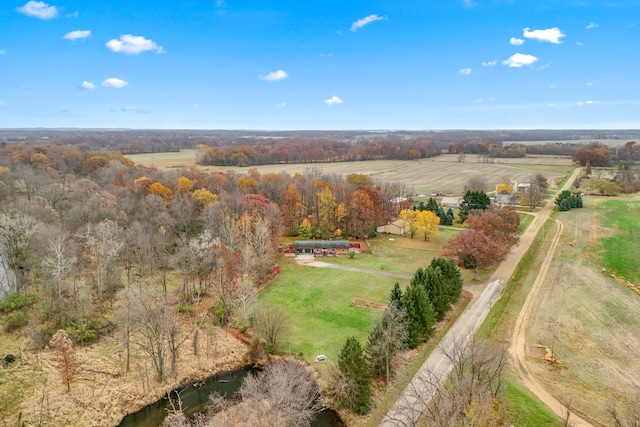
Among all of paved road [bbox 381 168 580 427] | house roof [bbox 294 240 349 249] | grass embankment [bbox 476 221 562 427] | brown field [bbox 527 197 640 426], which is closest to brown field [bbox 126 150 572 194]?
house roof [bbox 294 240 349 249]

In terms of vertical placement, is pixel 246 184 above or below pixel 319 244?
above

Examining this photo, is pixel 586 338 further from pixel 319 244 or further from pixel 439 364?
pixel 319 244

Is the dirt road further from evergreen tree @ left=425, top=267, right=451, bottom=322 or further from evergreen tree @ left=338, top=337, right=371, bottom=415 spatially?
evergreen tree @ left=338, top=337, right=371, bottom=415

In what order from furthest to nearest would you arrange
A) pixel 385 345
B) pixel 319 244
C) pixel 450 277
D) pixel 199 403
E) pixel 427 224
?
1. pixel 427 224
2. pixel 319 244
3. pixel 450 277
4. pixel 199 403
5. pixel 385 345

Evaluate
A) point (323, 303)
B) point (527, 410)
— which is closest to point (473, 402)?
point (527, 410)

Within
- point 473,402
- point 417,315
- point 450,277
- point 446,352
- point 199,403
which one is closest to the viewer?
point 473,402

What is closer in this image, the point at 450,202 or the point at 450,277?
the point at 450,277
